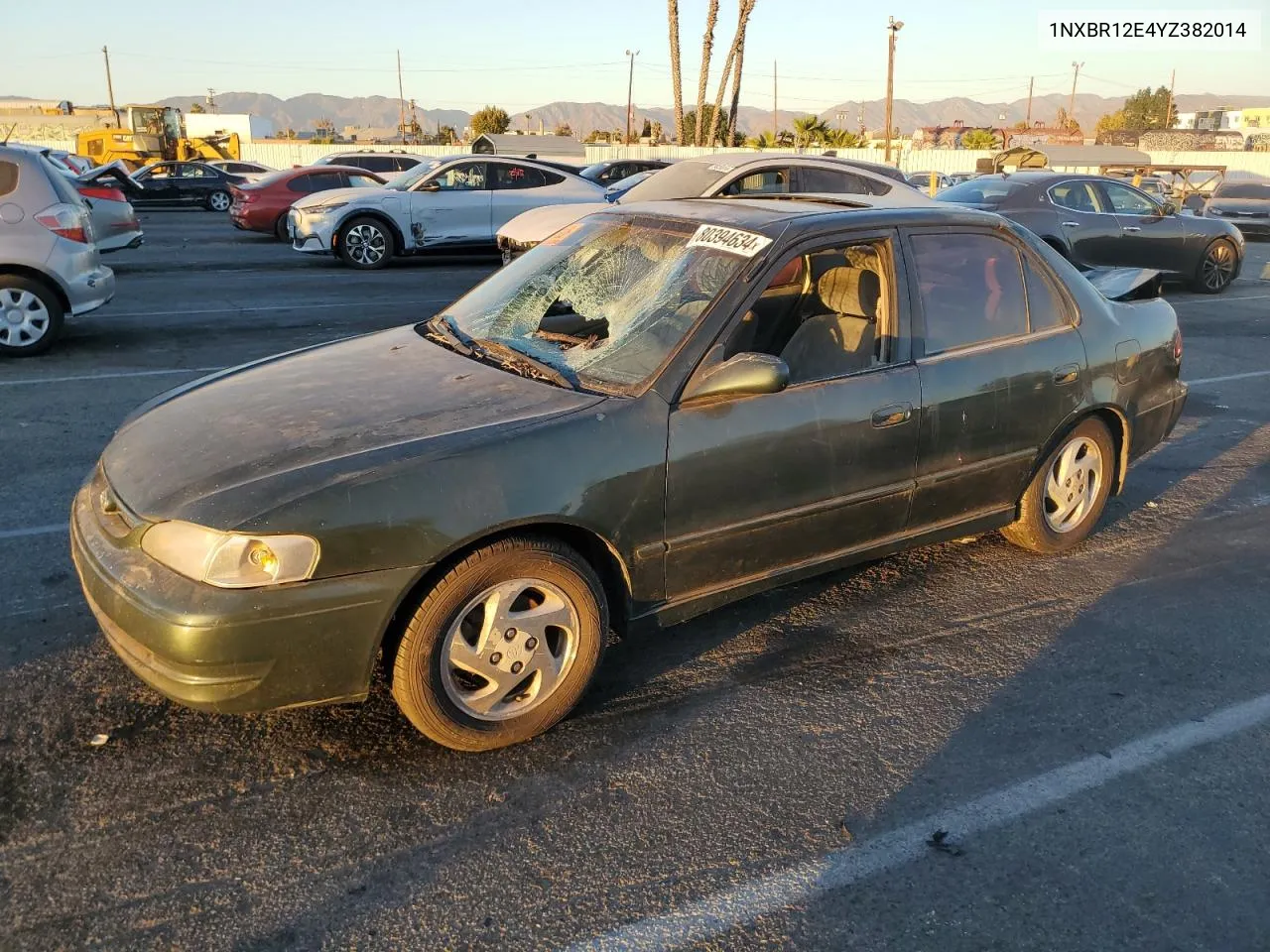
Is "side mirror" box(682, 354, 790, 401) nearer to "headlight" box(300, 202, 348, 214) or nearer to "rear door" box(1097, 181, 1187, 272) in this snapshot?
"rear door" box(1097, 181, 1187, 272)

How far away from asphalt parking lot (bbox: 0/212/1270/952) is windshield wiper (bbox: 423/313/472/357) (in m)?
0.53

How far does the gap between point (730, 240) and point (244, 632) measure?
7.14ft

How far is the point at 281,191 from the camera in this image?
776 inches

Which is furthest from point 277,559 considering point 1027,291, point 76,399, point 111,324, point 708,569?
point 111,324

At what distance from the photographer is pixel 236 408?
3.43m

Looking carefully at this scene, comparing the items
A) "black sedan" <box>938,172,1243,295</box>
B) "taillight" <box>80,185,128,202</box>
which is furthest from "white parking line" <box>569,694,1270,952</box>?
"taillight" <box>80,185,128,202</box>

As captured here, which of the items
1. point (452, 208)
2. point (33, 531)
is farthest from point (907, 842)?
point (452, 208)

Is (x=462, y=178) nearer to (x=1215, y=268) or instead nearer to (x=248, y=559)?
(x=1215, y=268)

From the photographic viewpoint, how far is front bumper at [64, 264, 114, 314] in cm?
852

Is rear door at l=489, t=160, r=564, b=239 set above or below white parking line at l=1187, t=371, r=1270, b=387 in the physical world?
above

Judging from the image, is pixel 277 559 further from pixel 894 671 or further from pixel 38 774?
pixel 894 671

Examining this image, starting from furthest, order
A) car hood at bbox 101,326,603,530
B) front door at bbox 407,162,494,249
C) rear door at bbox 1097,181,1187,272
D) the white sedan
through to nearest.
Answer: front door at bbox 407,162,494,249
the white sedan
rear door at bbox 1097,181,1187,272
car hood at bbox 101,326,603,530

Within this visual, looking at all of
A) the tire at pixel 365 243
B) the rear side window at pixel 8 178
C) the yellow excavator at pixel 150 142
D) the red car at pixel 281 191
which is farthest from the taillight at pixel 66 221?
the yellow excavator at pixel 150 142

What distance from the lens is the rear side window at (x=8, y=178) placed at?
8133 millimetres
